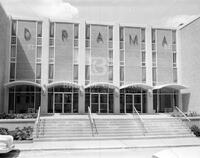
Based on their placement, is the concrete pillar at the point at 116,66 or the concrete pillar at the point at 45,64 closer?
the concrete pillar at the point at 45,64

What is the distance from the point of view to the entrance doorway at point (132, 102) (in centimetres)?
2519

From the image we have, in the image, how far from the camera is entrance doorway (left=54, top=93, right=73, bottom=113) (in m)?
24.0

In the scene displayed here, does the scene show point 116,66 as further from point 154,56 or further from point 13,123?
point 13,123

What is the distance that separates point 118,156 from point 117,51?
16120 mm

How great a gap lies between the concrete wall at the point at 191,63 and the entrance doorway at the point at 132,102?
4.95 m

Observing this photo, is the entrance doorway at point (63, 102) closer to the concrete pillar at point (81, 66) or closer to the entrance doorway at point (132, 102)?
the concrete pillar at point (81, 66)

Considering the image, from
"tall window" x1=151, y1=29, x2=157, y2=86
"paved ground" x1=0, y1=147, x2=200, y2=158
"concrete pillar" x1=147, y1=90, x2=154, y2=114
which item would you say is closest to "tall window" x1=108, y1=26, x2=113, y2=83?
"concrete pillar" x1=147, y1=90, x2=154, y2=114

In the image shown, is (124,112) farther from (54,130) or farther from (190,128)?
(54,130)

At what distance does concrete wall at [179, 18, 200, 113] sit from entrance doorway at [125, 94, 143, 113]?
16.2 ft

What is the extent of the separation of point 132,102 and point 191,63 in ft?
24.1

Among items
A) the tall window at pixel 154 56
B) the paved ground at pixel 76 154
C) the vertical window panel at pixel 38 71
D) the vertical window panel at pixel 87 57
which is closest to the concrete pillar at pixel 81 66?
the vertical window panel at pixel 87 57

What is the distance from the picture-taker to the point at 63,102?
949 inches

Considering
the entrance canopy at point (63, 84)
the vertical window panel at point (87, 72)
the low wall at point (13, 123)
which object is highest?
the vertical window panel at point (87, 72)

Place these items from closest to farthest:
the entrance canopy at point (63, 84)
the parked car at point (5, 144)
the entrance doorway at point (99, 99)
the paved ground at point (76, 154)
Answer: the parked car at point (5, 144) → the paved ground at point (76, 154) → the entrance canopy at point (63, 84) → the entrance doorway at point (99, 99)
